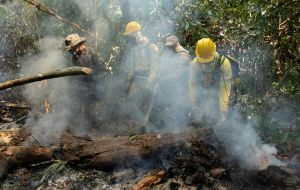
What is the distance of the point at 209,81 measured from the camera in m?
5.89

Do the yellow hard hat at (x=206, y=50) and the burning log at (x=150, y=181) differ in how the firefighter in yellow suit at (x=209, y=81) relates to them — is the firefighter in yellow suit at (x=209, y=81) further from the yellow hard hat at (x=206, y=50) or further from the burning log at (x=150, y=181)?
the burning log at (x=150, y=181)

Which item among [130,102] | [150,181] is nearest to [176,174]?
[150,181]

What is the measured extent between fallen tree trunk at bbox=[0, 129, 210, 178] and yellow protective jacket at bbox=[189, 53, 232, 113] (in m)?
0.67

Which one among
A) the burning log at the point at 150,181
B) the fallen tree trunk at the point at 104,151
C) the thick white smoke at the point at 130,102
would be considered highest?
the thick white smoke at the point at 130,102

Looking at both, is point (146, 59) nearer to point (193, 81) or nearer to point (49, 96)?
point (193, 81)

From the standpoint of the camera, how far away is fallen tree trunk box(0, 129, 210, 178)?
544 centimetres

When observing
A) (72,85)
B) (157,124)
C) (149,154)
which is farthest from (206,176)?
A: (72,85)

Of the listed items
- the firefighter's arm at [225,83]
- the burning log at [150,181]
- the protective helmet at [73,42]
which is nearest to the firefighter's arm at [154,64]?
the protective helmet at [73,42]

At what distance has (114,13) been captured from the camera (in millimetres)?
9812

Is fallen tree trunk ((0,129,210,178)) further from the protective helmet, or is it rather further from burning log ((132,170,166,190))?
the protective helmet

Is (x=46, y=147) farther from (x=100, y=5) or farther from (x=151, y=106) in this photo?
(x=100, y=5)

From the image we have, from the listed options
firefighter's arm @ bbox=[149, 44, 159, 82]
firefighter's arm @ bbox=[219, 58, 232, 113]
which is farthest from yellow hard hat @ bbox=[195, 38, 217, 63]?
firefighter's arm @ bbox=[149, 44, 159, 82]

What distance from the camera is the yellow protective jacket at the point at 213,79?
5.56 metres

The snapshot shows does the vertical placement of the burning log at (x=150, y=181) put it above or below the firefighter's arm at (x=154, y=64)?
below
